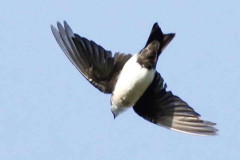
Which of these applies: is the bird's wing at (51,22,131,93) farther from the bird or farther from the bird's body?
the bird's body

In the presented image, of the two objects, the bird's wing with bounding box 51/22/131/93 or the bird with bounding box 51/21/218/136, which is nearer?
the bird with bounding box 51/21/218/136

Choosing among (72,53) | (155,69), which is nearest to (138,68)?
(155,69)

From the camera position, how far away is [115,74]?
10.4m

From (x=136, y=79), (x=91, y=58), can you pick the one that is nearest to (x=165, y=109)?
(x=136, y=79)

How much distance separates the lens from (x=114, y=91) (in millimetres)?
10398

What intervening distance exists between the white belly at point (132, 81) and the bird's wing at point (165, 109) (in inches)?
6.8

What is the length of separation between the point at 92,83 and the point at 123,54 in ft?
1.56

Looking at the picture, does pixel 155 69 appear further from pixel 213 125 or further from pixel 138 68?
pixel 213 125

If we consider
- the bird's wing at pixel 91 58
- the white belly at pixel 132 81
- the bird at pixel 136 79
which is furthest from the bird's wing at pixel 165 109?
the bird's wing at pixel 91 58


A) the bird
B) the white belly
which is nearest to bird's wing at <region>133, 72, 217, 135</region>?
the bird

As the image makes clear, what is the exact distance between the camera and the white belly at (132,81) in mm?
10125

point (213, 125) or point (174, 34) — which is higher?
point (174, 34)

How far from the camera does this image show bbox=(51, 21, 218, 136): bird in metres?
10.1

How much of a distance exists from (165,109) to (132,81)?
605mm
